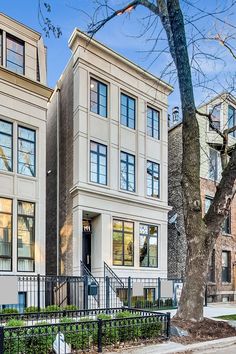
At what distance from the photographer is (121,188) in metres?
20.0

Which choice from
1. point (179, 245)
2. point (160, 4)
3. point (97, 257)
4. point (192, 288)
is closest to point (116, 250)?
point (97, 257)

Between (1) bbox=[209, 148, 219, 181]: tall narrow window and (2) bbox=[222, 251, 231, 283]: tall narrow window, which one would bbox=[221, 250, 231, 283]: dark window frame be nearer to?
(2) bbox=[222, 251, 231, 283]: tall narrow window

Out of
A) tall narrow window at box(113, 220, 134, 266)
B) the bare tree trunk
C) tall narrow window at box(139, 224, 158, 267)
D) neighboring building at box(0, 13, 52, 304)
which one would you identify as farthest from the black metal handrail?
the bare tree trunk

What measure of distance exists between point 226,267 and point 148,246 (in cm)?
710

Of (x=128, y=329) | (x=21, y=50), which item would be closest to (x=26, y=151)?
(x=21, y=50)

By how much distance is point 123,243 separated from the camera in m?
19.8

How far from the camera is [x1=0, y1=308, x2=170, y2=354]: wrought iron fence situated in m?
7.25

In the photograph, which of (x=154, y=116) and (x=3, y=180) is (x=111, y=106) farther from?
(x=3, y=180)

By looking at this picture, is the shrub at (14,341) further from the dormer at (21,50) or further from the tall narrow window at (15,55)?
the tall narrow window at (15,55)

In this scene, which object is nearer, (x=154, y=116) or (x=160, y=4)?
(x=160, y=4)

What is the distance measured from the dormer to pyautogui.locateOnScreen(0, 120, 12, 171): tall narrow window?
2.24 metres

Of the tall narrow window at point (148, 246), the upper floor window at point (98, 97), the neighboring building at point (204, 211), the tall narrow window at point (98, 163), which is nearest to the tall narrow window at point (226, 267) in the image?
the neighboring building at point (204, 211)

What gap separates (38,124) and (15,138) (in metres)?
1.35

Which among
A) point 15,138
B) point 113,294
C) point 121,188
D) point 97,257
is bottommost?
point 113,294
